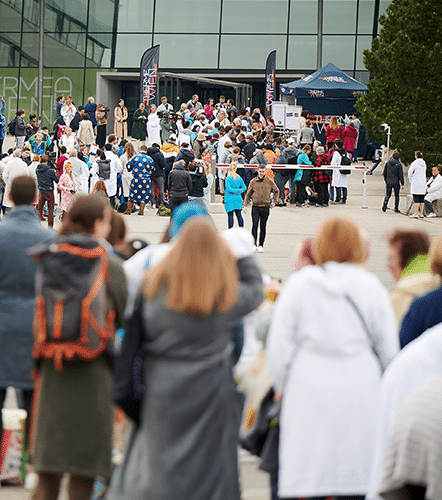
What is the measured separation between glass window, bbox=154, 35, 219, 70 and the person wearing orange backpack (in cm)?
3507

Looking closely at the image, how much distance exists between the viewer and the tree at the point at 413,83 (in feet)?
71.6

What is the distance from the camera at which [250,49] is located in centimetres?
3772

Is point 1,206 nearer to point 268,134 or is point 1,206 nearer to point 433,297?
point 268,134

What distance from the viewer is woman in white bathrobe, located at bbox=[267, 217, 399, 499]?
381 centimetres

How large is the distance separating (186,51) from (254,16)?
343cm

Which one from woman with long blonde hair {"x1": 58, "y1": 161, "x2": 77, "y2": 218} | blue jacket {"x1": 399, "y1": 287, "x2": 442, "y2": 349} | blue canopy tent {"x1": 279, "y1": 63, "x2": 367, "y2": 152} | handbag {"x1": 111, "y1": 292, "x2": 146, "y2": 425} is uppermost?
blue canopy tent {"x1": 279, "y1": 63, "x2": 367, "y2": 152}

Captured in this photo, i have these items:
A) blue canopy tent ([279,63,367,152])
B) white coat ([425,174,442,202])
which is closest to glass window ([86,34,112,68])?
blue canopy tent ([279,63,367,152])

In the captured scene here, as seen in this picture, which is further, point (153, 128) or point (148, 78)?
point (148, 78)

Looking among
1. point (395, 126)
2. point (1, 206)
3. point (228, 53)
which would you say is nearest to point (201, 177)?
point (1, 206)

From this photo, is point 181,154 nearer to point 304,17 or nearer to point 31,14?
point 304,17

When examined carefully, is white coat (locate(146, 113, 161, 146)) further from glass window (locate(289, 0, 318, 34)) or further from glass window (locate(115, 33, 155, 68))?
glass window (locate(289, 0, 318, 34))

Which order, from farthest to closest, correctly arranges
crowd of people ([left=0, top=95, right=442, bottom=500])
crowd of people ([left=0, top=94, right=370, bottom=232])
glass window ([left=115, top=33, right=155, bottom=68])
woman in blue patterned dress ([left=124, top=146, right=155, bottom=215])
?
glass window ([left=115, top=33, right=155, bottom=68]) → woman in blue patterned dress ([left=124, top=146, right=155, bottom=215]) → crowd of people ([left=0, top=94, right=370, bottom=232]) → crowd of people ([left=0, top=95, right=442, bottom=500])

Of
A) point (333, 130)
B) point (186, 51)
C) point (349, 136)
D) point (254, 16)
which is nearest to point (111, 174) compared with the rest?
point (333, 130)

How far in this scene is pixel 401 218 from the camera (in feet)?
67.7
